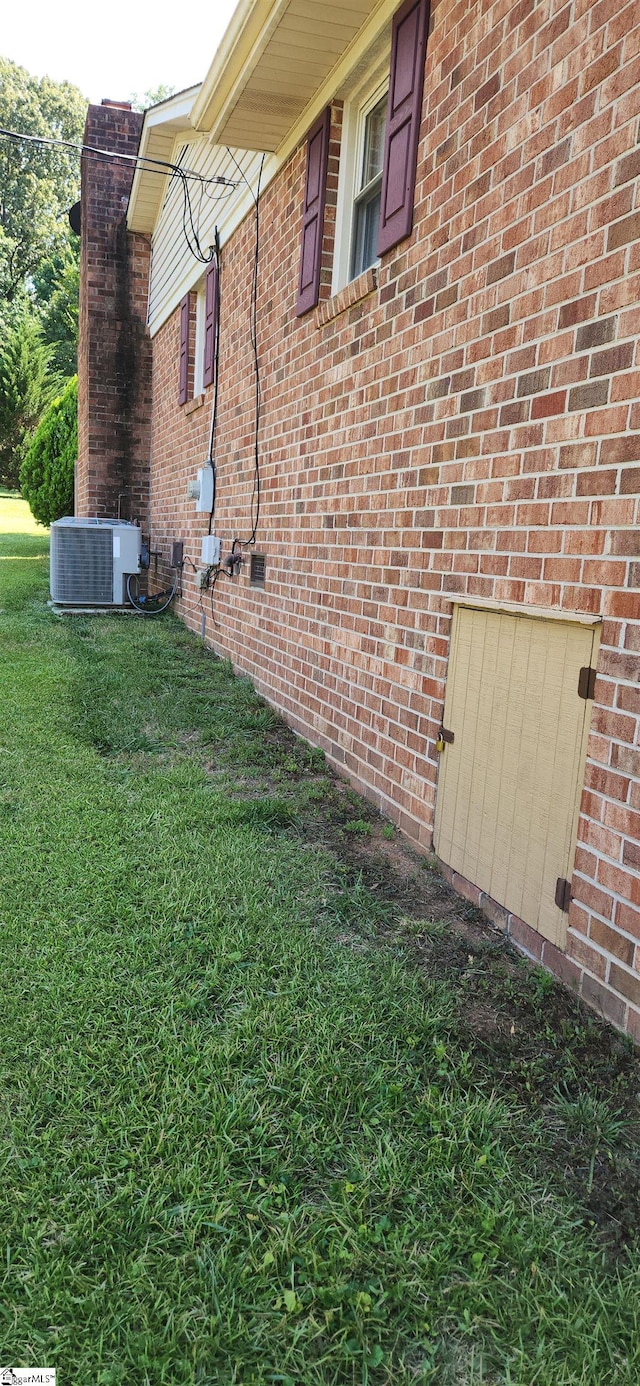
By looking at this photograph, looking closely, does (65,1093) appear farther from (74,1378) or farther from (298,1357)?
(298,1357)

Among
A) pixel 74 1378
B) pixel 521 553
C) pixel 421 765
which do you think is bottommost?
pixel 74 1378

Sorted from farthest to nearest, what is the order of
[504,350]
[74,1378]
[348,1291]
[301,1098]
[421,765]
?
[421,765] → [504,350] → [301,1098] → [348,1291] → [74,1378]

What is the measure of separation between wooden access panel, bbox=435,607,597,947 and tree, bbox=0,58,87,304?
4147 cm

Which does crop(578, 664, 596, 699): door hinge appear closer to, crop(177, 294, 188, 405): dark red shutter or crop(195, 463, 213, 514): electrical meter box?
crop(195, 463, 213, 514): electrical meter box

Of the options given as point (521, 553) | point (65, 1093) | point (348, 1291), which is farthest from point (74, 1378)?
point (521, 553)

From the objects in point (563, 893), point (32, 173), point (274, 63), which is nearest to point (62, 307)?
point (32, 173)

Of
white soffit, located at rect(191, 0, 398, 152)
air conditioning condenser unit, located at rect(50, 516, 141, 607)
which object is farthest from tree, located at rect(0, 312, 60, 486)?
white soffit, located at rect(191, 0, 398, 152)

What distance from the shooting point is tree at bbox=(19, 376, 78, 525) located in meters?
17.6

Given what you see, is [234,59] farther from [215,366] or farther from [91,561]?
[91,561]

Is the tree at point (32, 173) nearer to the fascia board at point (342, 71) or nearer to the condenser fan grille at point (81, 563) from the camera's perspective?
the condenser fan grille at point (81, 563)

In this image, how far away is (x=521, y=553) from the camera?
2.59 meters

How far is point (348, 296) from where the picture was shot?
4125mm

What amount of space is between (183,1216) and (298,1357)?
1.11 feet

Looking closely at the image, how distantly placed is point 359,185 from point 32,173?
41933 millimetres
